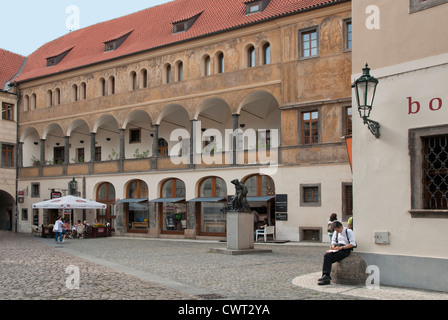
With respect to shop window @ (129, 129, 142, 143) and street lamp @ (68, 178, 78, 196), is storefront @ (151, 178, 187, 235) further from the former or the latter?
street lamp @ (68, 178, 78, 196)

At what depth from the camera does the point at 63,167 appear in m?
35.9

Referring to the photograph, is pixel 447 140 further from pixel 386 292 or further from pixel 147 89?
pixel 147 89

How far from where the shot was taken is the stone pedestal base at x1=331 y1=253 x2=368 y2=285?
421 inches

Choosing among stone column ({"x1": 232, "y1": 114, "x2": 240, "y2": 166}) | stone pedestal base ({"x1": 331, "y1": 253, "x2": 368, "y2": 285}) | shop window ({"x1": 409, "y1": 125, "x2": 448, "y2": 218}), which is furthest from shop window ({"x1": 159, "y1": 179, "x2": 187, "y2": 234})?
shop window ({"x1": 409, "y1": 125, "x2": 448, "y2": 218})

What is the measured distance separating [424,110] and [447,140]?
0.73 m

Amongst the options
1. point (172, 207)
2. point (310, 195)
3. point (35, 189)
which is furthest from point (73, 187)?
point (310, 195)

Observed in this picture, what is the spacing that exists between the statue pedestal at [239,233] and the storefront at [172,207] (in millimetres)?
11757

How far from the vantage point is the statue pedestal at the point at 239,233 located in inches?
705

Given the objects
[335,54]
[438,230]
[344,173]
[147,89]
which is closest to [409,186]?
[438,230]

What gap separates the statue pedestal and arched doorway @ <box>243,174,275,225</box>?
8.07m

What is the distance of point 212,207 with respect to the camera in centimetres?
2922

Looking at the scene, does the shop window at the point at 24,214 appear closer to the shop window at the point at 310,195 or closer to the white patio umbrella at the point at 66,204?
the white patio umbrella at the point at 66,204

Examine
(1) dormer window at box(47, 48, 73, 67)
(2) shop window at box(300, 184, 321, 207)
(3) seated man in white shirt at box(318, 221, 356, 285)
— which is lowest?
(3) seated man in white shirt at box(318, 221, 356, 285)

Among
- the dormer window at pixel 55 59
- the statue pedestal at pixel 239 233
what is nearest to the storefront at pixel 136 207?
the dormer window at pixel 55 59
